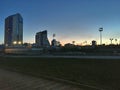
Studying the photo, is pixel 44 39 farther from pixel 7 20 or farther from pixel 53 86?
pixel 53 86

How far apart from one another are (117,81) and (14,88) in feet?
18.0

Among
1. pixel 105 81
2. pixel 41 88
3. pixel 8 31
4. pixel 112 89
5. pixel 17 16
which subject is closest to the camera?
pixel 112 89

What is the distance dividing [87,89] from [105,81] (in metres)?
1.79

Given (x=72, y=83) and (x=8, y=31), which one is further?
(x=8, y=31)

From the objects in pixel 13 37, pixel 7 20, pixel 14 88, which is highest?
pixel 7 20

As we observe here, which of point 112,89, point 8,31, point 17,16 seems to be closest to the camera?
point 112,89

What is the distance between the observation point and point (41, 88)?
10195 mm

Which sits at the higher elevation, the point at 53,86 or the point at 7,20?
the point at 7,20

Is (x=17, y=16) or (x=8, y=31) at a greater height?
(x=17, y=16)

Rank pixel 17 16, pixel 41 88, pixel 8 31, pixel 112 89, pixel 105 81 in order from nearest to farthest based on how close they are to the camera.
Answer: pixel 112 89, pixel 41 88, pixel 105 81, pixel 17 16, pixel 8 31

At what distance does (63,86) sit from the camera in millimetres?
10461

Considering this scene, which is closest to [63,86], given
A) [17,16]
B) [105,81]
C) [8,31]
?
[105,81]

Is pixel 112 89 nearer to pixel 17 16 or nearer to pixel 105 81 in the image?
pixel 105 81

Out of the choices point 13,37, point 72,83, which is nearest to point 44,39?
point 13,37
